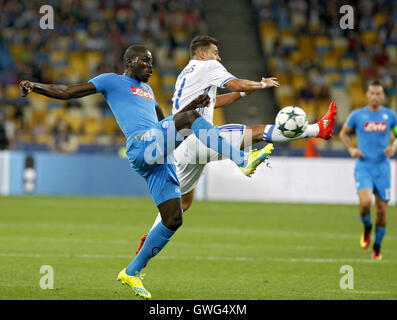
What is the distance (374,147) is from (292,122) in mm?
4194

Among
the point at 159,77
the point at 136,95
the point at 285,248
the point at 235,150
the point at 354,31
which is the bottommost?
the point at 285,248

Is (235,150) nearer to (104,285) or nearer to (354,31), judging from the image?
(104,285)

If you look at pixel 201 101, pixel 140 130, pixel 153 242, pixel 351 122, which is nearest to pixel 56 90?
pixel 140 130

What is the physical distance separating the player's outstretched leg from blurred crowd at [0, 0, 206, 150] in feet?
55.4

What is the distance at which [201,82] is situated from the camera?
27.9 ft

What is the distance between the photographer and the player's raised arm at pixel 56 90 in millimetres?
6981

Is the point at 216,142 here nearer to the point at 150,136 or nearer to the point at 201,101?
the point at 201,101

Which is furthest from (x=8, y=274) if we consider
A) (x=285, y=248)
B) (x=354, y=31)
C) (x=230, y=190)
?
(x=354, y=31)

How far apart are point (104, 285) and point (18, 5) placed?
2301 cm

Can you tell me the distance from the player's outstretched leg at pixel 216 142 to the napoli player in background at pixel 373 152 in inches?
166

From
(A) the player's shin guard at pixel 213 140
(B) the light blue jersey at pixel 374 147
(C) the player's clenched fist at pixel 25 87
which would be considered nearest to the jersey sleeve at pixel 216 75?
(A) the player's shin guard at pixel 213 140

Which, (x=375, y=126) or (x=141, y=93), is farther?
(x=375, y=126)

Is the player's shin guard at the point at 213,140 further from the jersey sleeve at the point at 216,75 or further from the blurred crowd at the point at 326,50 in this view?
the blurred crowd at the point at 326,50
